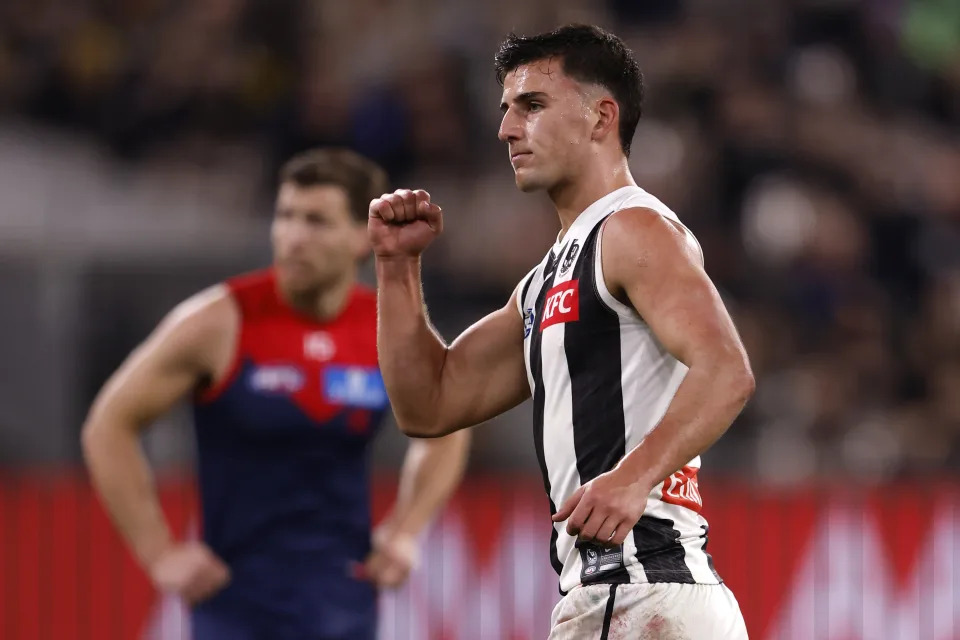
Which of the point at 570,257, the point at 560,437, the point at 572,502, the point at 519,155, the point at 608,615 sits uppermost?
the point at 519,155

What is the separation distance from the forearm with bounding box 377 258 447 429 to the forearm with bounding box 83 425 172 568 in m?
1.98

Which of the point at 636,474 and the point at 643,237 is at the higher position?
the point at 643,237

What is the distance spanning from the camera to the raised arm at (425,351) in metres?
4.20

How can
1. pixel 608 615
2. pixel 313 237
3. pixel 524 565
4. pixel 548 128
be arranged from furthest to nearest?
pixel 524 565
pixel 313 237
pixel 548 128
pixel 608 615

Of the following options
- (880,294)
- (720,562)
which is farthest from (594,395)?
(880,294)

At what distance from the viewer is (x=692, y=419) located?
3.38 metres

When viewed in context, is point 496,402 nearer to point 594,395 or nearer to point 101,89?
point 594,395

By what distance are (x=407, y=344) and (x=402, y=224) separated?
0.33 metres

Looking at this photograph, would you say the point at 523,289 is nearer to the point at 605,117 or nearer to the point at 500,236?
the point at 605,117

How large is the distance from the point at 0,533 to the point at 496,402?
176 inches

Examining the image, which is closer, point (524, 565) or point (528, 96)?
point (528, 96)

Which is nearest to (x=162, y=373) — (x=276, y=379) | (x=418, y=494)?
(x=276, y=379)

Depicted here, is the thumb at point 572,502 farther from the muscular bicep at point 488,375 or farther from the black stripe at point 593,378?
the muscular bicep at point 488,375

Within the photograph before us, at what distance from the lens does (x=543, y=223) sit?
10.7 m
